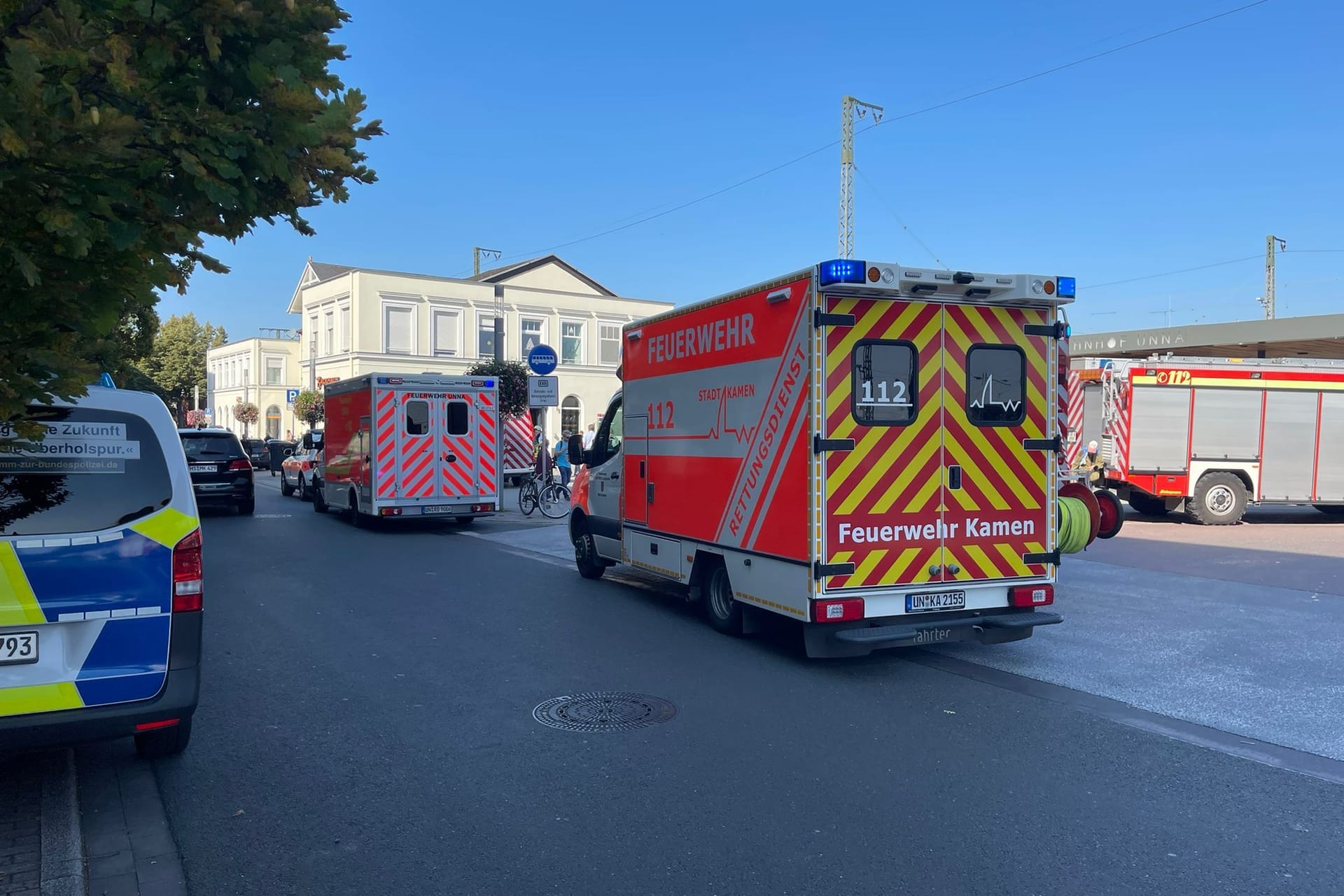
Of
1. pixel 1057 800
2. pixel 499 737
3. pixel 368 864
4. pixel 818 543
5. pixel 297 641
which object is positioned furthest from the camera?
pixel 297 641

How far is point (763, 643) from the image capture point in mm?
7961

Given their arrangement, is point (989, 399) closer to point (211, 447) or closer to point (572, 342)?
point (211, 447)

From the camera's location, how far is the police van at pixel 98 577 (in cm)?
407

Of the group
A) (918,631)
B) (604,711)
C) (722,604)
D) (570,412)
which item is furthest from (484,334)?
(604,711)

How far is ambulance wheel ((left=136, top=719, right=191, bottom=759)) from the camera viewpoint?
5.00 m

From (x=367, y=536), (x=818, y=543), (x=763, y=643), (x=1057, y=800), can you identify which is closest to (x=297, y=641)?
(x=763, y=643)

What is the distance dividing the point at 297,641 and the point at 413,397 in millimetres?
8996

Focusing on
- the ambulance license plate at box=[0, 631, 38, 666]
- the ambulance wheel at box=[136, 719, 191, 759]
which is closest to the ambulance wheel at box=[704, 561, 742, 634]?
the ambulance wheel at box=[136, 719, 191, 759]

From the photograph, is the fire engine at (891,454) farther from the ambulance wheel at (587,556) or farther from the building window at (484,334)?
the building window at (484,334)

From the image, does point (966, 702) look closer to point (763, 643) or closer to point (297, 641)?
point (763, 643)

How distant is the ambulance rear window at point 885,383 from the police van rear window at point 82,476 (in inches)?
176

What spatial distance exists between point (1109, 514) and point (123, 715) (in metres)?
8.69

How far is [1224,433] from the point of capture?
18000 mm

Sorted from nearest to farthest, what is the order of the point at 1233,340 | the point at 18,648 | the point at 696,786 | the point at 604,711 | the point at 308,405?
1. the point at 18,648
2. the point at 696,786
3. the point at 604,711
4. the point at 1233,340
5. the point at 308,405
